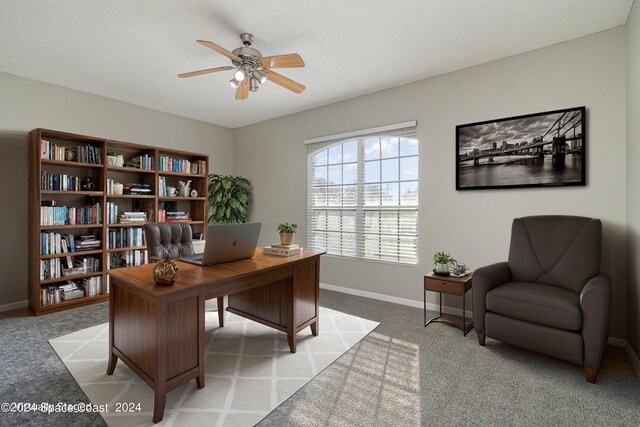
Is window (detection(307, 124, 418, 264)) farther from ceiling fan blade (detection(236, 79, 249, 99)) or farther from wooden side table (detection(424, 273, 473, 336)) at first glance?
ceiling fan blade (detection(236, 79, 249, 99))

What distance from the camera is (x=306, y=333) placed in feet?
9.25

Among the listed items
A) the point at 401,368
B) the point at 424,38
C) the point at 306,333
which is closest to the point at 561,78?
the point at 424,38

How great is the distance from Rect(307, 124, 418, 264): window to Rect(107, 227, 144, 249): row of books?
232 centimetres

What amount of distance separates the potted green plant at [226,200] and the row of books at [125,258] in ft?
4.01

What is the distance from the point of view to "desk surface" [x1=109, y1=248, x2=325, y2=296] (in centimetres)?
168

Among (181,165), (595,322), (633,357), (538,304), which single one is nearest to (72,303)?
(181,165)

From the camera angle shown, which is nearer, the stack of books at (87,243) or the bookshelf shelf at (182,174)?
the stack of books at (87,243)

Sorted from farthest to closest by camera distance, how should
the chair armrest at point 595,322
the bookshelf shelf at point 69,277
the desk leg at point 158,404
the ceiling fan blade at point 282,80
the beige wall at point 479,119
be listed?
1. the bookshelf shelf at point 69,277
2. the ceiling fan blade at point 282,80
3. the beige wall at point 479,119
4. the chair armrest at point 595,322
5. the desk leg at point 158,404

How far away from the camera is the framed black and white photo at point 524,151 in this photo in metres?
2.71

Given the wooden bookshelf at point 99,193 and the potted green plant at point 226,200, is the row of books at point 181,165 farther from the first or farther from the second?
the potted green plant at point 226,200

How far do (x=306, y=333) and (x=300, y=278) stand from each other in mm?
653

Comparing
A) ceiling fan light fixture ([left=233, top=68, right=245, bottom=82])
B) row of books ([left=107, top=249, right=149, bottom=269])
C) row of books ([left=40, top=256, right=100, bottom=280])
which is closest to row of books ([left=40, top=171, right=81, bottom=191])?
row of books ([left=40, top=256, right=100, bottom=280])

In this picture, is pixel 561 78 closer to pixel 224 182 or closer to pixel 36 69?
pixel 224 182

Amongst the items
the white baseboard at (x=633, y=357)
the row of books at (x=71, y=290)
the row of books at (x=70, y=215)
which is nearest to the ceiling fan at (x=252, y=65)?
the row of books at (x=70, y=215)
